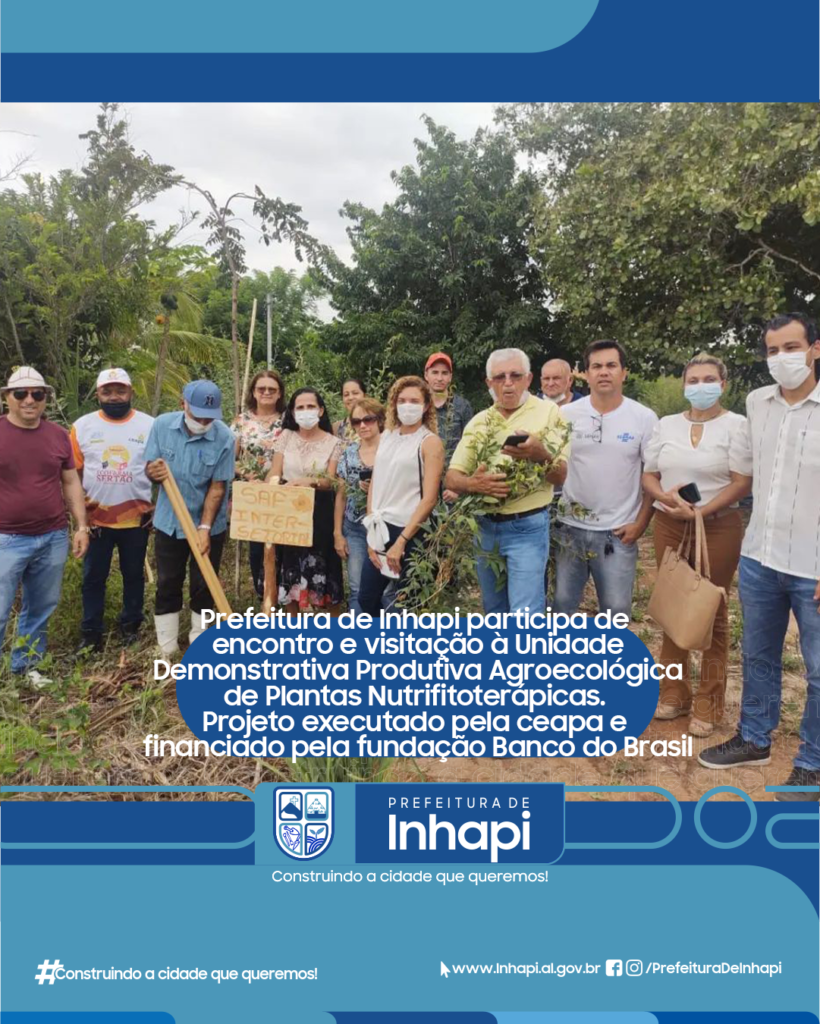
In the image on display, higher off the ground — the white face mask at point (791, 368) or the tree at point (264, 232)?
the tree at point (264, 232)

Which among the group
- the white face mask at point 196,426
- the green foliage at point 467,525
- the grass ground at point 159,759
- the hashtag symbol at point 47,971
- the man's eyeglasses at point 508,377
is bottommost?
the hashtag symbol at point 47,971

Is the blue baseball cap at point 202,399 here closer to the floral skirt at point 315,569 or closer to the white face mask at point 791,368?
the floral skirt at point 315,569

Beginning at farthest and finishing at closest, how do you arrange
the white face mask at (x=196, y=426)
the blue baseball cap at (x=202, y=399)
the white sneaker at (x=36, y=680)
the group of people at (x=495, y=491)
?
the white face mask at (x=196, y=426) → the blue baseball cap at (x=202, y=399) → the white sneaker at (x=36, y=680) → the group of people at (x=495, y=491)

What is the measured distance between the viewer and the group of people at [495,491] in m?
2.48

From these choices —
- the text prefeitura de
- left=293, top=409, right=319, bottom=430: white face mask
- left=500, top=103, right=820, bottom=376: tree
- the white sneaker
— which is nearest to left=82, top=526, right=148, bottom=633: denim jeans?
the white sneaker

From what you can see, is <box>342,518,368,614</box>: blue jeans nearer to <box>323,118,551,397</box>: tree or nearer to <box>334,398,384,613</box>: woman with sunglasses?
<box>334,398,384,613</box>: woman with sunglasses

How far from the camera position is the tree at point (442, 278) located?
188 inches

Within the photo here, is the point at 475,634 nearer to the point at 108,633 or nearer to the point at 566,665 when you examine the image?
the point at 566,665

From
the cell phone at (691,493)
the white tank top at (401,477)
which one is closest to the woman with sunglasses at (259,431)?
the white tank top at (401,477)

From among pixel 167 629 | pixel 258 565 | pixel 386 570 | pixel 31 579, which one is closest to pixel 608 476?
pixel 386 570

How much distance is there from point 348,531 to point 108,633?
159cm

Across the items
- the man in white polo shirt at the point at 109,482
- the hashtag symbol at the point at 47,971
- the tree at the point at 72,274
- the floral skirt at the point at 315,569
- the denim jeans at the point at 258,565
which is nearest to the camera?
the hashtag symbol at the point at 47,971

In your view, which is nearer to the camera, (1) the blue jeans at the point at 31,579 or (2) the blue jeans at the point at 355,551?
(1) the blue jeans at the point at 31,579

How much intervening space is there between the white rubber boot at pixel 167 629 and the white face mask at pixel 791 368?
10.2 ft
